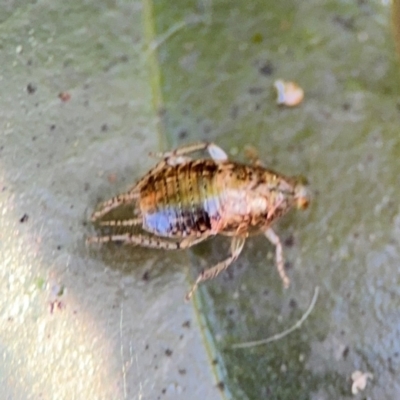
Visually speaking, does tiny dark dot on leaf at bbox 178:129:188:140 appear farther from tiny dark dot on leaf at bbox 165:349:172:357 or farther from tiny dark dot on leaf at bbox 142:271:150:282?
tiny dark dot on leaf at bbox 165:349:172:357

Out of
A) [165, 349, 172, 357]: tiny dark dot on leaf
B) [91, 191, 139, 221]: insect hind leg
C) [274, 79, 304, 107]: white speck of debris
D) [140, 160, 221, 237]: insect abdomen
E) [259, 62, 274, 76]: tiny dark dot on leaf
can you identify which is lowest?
[165, 349, 172, 357]: tiny dark dot on leaf

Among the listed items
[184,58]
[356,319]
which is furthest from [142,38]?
[356,319]

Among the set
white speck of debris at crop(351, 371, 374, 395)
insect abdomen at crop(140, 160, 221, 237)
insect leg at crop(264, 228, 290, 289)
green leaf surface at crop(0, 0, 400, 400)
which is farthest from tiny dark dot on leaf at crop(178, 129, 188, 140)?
white speck of debris at crop(351, 371, 374, 395)

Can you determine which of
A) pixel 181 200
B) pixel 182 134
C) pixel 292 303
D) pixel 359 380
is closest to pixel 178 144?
pixel 182 134

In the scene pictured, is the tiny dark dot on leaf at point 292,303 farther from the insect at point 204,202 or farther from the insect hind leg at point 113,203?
the insect hind leg at point 113,203

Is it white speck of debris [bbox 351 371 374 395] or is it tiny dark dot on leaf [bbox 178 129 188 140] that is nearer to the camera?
white speck of debris [bbox 351 371 374 395]

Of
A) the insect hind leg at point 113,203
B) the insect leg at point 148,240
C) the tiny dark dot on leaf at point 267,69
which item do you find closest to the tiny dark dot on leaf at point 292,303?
the insect leg at point 148,240

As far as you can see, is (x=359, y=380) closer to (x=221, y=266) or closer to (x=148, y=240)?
(x=221, y=266)

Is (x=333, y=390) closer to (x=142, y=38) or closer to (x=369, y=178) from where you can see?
(x=369, y=178)
